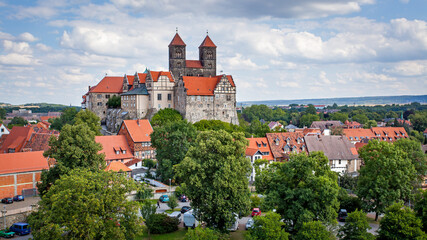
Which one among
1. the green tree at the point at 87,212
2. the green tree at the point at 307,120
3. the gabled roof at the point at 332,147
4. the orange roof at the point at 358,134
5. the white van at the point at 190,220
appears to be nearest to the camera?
the green tree at the point at 87,212

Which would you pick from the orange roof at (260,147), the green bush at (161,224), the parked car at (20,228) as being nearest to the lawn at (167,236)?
the green bush at (161,224)

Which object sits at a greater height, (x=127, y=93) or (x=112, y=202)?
(x=127, y=93)

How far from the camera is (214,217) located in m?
36.0

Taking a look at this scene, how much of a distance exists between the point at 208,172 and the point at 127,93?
2409 inches

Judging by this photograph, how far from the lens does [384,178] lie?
41.5 metres

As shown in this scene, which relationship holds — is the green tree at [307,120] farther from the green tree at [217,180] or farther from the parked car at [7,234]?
the parked car at [7,234]

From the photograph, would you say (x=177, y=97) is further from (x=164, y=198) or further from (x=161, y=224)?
(x=161, y=224)

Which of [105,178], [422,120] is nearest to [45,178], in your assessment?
[105,178]

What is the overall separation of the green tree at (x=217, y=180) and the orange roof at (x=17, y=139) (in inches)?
1649

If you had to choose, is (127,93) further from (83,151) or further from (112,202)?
(112,202)

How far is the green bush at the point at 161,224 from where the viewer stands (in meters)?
38.2

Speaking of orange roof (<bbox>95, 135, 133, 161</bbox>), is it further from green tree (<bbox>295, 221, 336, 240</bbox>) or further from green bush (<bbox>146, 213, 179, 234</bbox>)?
green tree (<bbox>295, 221, 336, 240</bbox>)

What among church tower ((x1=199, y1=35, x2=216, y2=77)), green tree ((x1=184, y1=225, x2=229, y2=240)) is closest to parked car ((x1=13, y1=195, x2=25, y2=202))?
green tree ((x1=184, y1=225, x2=229, y2=240))

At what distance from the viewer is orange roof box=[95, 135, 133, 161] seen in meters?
63.8
